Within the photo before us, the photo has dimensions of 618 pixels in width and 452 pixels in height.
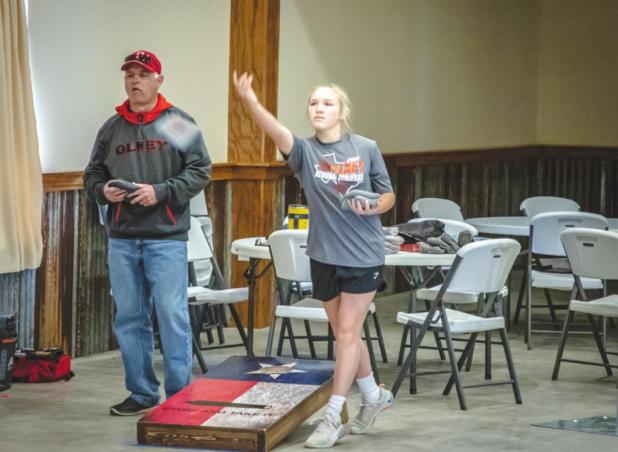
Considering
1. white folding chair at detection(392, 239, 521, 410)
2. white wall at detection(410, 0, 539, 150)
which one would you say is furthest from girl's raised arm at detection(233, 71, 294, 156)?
white wall at detection(410, 0, 539, 150)

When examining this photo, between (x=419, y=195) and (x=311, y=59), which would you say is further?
(x=419, y=195)

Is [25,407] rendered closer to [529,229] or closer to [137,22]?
[137,22]

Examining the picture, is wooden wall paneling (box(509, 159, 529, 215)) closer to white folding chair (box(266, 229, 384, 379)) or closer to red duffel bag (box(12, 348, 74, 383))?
white folding chair (box(266, 229, 384, 379))

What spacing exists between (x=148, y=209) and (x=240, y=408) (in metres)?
1.02

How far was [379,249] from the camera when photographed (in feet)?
17.4

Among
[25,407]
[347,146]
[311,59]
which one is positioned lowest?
[25,407]

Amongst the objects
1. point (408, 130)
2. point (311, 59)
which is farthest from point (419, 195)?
point (311, 59)

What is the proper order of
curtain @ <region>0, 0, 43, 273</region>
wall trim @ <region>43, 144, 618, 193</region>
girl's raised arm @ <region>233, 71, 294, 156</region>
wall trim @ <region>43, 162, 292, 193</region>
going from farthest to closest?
wall trim @ <region>43, 162, 292, 193</region>, wall trim @ <region>43, 144, 618, 193</region>, curtain @ <region>0, 0, 43, 273</region>, girl's raised arm @ <region>233, 71, 294, 156</region>

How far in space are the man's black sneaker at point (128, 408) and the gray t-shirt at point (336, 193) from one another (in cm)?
125

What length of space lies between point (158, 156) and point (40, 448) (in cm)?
137

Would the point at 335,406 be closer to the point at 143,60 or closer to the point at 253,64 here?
the point at 143,60

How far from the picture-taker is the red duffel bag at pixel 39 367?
668 cm

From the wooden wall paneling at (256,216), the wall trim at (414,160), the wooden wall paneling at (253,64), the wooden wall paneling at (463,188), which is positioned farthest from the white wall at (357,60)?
the wooden wall paneling at (463,188)

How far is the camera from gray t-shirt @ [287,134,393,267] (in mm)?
5188
